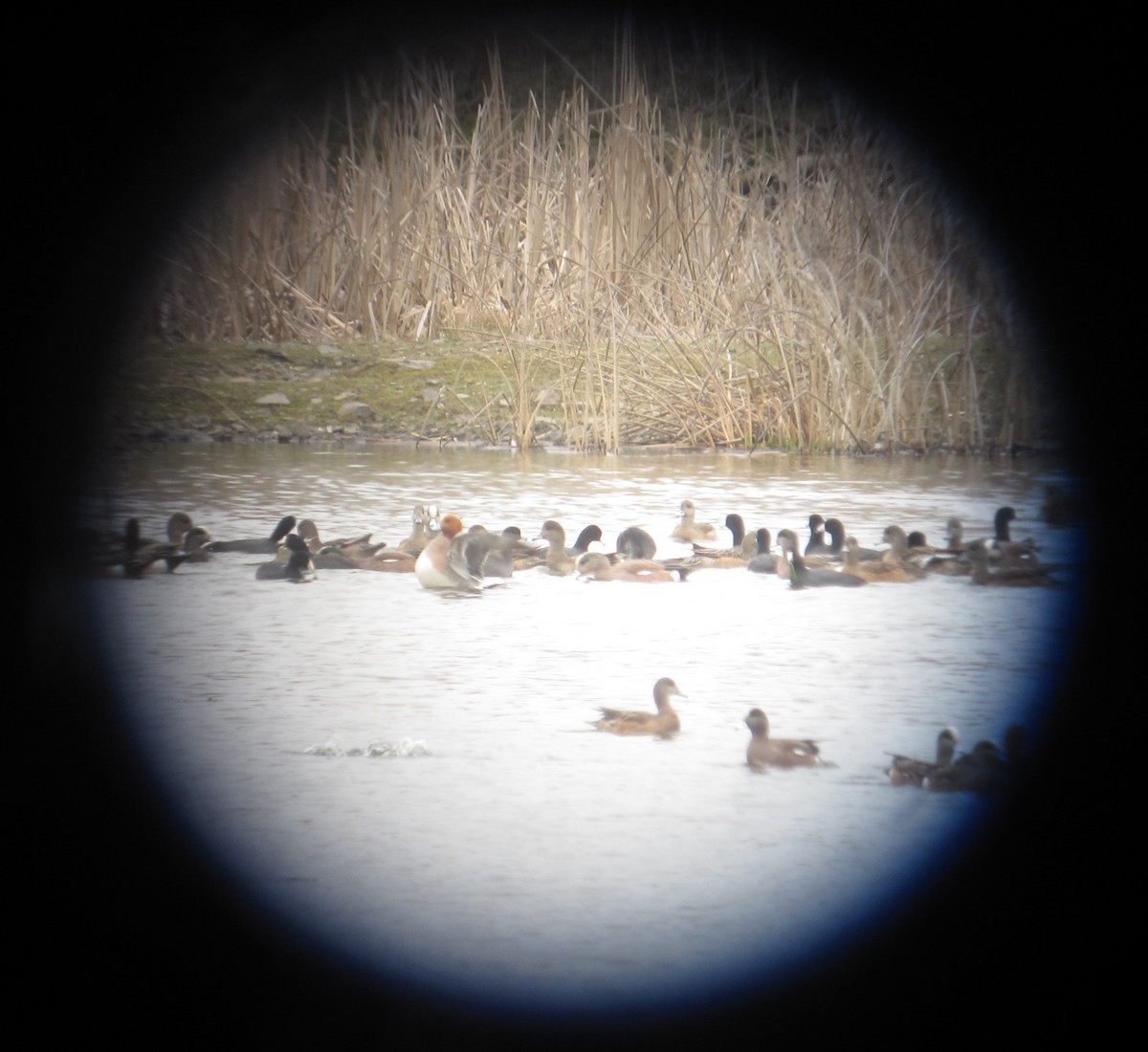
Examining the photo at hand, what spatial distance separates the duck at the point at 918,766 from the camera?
93.7 inches

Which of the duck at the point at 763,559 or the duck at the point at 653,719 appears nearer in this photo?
the duck at the point at 653,719

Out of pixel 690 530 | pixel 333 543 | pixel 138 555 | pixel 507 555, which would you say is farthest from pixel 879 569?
pixel 138 555

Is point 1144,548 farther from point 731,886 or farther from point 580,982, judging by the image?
point 580,982

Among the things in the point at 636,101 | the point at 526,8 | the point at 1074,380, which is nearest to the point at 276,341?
the point at 636,101

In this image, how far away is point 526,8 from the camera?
933 cm

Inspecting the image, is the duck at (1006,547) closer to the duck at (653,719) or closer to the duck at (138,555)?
the duck at (653,719)

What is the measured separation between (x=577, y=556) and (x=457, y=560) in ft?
1.12

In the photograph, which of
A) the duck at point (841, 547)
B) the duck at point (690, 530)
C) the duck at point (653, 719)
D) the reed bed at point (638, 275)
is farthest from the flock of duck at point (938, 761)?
the reed bed at point (638, 275)

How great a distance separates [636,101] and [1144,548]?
11.4 ft

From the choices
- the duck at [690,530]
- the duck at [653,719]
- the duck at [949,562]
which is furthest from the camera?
the duck at [690,530]

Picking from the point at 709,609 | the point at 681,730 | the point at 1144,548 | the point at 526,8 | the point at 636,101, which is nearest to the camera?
the point at 681,730

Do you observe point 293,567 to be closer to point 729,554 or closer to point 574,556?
point 574,556

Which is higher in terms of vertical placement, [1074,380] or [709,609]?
[1074,380]

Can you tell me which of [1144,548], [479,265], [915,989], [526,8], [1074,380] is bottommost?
[915,989]
